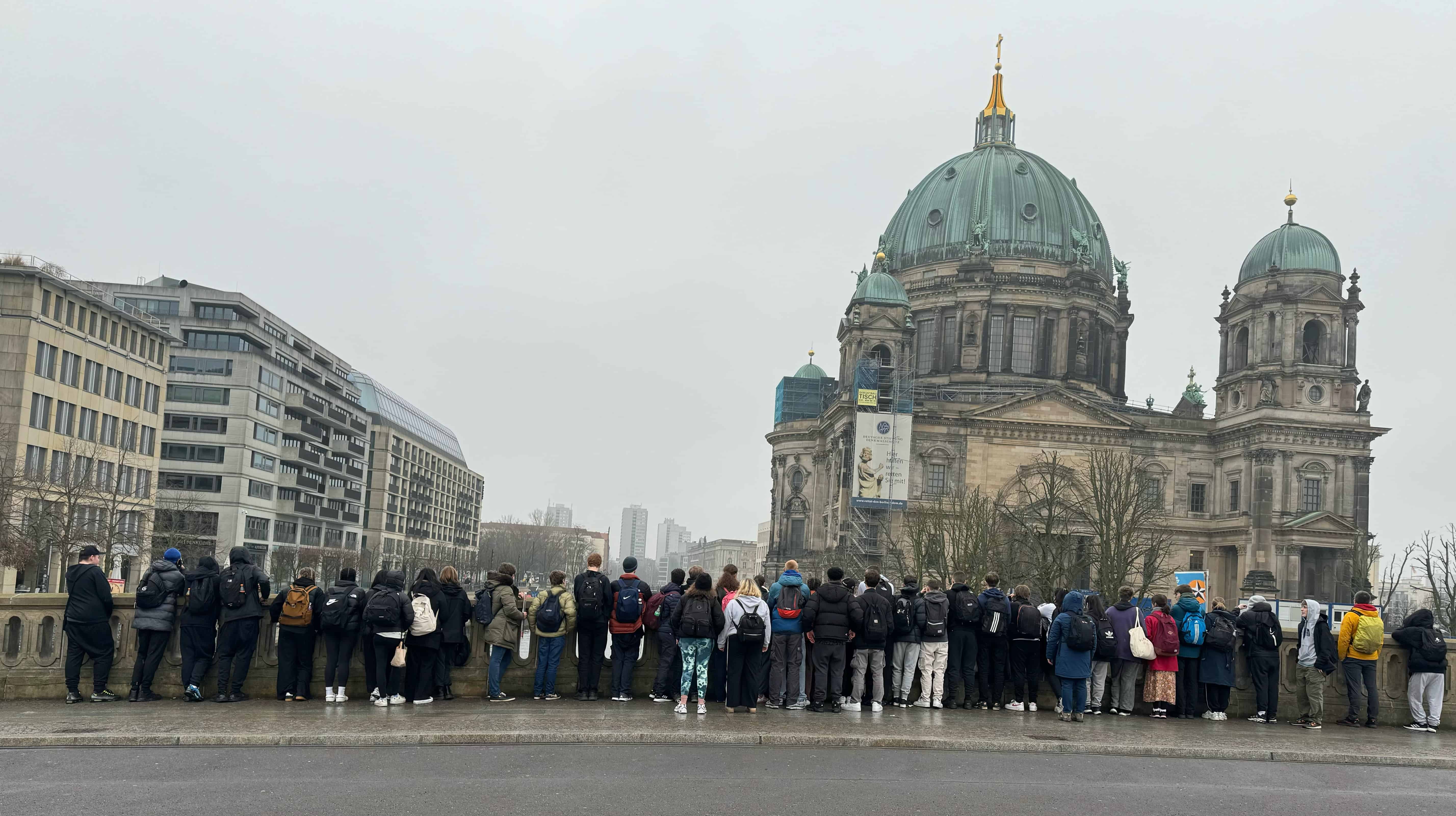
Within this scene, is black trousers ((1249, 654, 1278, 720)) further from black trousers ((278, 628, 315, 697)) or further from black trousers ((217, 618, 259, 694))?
black trousers ((217, 618, 259, 694))

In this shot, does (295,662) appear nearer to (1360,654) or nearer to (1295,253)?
(1360,654)

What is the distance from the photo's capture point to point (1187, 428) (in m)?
82.7

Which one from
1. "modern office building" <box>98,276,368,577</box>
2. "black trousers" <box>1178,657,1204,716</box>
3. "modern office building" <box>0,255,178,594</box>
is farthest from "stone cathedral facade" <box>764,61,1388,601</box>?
"black trousers" <box>1178,657,1204,716</box>

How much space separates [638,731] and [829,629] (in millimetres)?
3392

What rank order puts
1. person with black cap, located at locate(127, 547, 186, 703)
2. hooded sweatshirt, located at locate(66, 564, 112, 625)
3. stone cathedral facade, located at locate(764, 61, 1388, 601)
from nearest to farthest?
hooded sweatshirt, located at locate(66, 564, 112, 625), person with black cap, located at locate(127, 547, 186, 703), stone cathedral facade, located at locate(764, 61, 1388, 601)

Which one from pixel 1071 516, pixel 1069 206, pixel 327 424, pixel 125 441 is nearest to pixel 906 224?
pixel 1069 206

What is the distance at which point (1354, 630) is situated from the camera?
643 inches

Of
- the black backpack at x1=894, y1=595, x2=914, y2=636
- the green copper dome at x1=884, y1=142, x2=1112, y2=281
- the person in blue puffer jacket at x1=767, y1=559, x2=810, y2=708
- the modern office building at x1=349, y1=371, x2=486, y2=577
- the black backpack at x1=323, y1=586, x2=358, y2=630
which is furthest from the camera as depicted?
the modern office building at x1=349, y1=371, x2=486, y2=577

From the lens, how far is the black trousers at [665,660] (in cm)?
1584

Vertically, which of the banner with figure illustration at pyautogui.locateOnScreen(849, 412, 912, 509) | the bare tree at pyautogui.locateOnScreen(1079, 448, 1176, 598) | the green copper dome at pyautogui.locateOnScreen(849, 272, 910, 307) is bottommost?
the bare tree at pyautogui.locateOnScreen(1079, 448, 1176, 598)

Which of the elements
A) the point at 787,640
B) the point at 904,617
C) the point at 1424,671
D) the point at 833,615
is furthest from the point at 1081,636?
the point at 1424,671

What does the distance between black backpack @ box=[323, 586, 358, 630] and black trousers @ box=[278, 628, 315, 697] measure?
1.44 ft

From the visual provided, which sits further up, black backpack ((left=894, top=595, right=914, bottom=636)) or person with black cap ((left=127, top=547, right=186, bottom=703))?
black backpack ((left=894, top=595, right=914, bottom=636))

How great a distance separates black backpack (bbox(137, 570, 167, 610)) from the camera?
1498 cm
